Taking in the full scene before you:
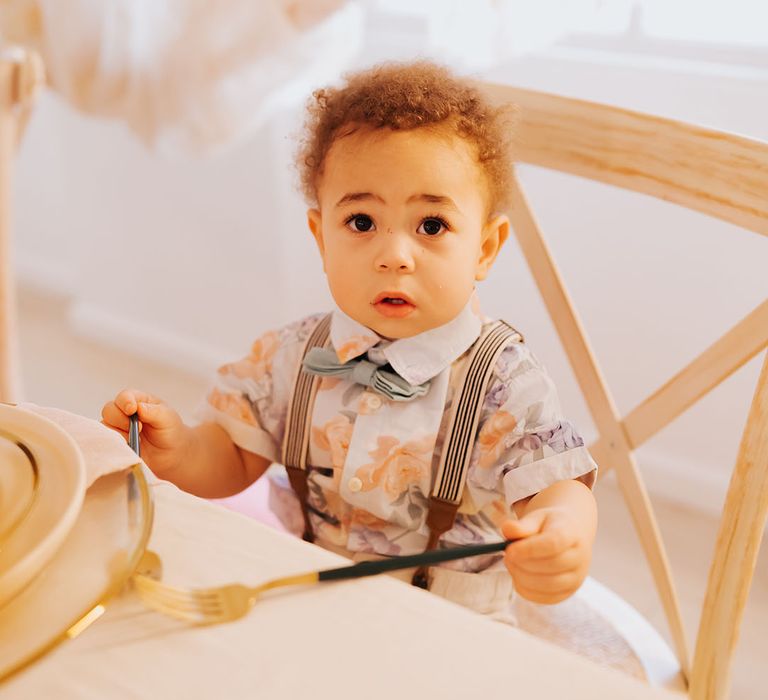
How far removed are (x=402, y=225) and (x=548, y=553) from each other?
26cm

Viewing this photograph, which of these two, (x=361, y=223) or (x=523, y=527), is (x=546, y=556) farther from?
(x=361, y=223)

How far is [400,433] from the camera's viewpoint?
77 cm

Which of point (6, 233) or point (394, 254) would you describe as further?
point (6, 233)

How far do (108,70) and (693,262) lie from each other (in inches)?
42.5

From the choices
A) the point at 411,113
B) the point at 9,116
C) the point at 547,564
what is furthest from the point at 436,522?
the point at 9,116

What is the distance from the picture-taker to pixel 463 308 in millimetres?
759

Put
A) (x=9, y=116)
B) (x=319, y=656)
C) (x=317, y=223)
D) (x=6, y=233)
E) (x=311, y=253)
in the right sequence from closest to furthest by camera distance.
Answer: (x=319, y=656)
(x=317, y=223)
(x=9, y=116)
(x=6, y=233)
(x=311, y=253)

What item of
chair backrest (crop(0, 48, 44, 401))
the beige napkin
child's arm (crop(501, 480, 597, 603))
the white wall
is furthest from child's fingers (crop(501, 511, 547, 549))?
chair backrest (crop(0, 48, 44, 401))

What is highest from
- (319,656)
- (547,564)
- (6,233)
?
(6,233)

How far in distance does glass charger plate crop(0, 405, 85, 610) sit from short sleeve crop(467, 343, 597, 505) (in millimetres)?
315

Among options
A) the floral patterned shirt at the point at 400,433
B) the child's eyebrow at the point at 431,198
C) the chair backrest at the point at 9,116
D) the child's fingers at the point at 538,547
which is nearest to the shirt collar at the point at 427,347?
the floral patterned shirt at the point at 400,433

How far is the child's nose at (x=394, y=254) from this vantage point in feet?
2.25

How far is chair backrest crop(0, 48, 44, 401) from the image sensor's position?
119 cm

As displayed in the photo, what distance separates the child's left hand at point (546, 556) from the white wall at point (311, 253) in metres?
0.56
